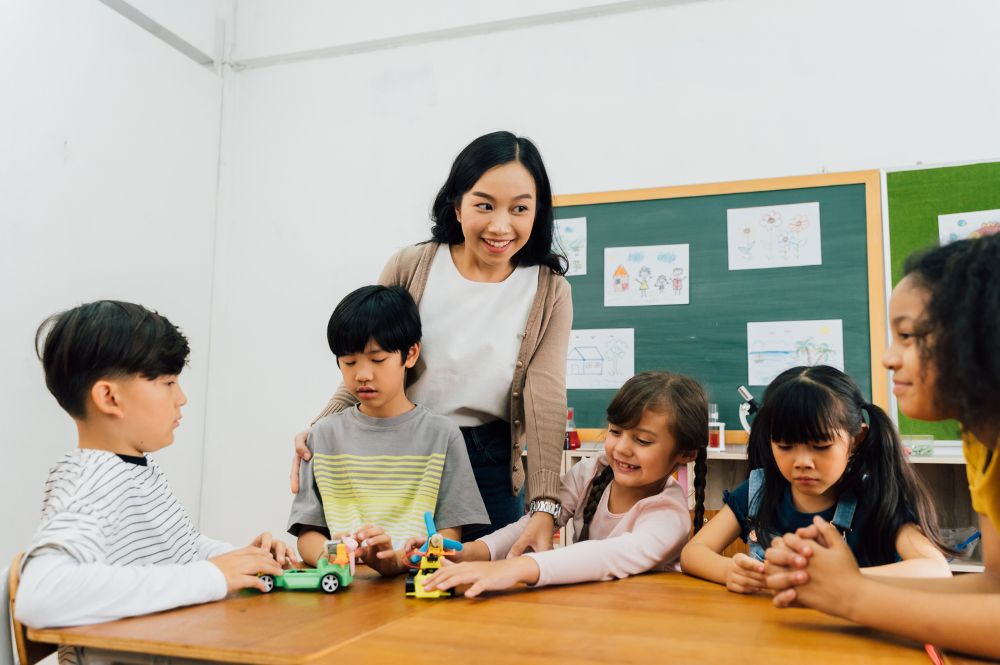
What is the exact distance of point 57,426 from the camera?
3137 millimetres

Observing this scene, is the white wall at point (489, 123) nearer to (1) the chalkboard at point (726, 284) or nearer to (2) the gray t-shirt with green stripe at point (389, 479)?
(1) the chalkboard at point (726, 284)

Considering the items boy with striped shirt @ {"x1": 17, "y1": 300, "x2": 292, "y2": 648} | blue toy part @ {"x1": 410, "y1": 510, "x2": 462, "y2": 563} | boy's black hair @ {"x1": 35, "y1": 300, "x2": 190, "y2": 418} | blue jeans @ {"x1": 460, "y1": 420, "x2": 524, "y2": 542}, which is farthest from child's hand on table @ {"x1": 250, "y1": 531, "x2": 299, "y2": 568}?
blue jeans @ {"x1": 460, "y1": 420, "x2": 524, "y2": 542}

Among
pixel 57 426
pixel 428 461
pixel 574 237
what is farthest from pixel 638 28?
pixel 57 426

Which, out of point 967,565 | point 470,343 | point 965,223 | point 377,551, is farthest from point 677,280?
point 377,551

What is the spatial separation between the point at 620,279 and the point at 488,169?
1.87 m

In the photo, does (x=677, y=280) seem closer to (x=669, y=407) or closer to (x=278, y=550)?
(x=669, y=407)

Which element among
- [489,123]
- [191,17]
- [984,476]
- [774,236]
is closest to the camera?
[984,476]

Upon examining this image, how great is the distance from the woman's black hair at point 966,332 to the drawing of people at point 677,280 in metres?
2.43

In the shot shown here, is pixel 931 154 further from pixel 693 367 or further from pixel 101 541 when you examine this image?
pixel 101 541

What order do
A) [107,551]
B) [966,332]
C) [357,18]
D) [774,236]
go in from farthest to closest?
[357,18], [774,236], [107,551], [966,332]

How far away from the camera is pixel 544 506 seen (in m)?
1.65

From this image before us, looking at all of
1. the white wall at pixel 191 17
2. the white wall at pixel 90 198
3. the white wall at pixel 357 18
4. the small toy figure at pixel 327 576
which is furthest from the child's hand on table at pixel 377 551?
the white wall at pixel 191 17

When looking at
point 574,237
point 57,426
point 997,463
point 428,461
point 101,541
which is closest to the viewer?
point 997,463

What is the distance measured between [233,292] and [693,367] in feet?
7.78
